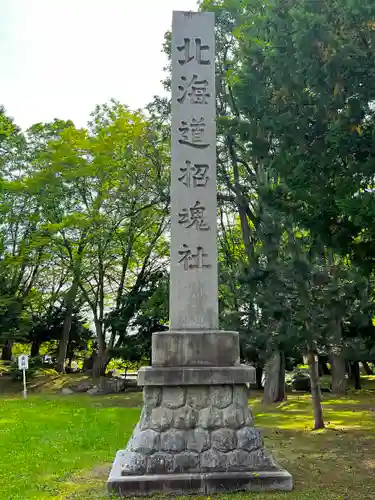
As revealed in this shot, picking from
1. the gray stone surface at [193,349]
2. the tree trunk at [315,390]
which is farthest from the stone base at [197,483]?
the tree trunk at [315,390]

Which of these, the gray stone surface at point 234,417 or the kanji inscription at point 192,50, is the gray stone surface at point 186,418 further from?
the kanji inscription at point 192,50

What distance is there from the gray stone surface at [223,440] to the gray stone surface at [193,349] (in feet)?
2.15

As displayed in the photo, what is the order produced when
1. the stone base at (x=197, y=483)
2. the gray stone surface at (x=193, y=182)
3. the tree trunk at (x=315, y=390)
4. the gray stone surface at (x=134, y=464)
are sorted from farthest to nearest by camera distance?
the tree trunk at (x=315, y=390) → the gray stone surface at (x=193, y=182) → the gray stone surface at (x=134, y=464) → the stone base at (x=197, y=483)

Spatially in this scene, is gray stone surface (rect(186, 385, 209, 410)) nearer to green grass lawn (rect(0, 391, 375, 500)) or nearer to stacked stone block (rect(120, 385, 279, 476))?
stacked stone block (rect(120, 385, 279, 476))

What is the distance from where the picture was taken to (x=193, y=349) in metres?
4.85

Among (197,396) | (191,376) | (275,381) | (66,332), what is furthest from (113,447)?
(66,332)

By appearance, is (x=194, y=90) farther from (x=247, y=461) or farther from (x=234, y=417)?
(x=247, y=461)

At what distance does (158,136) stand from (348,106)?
11.1 m

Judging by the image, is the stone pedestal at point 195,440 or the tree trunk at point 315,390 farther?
the tree trunk at point 315,390

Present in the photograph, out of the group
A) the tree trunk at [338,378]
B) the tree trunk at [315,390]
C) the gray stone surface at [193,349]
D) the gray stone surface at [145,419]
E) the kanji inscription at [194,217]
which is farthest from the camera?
the tree trunk at [338,378]

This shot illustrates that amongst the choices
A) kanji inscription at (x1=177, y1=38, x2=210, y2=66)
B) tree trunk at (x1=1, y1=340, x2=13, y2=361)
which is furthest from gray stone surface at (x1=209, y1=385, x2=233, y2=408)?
tree trunk at (x1=1, y1=340, x2=13, y2=361)

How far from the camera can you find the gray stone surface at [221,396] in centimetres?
473

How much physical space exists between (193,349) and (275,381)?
28.3 ft

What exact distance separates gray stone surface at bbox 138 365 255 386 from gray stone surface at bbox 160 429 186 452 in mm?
473
